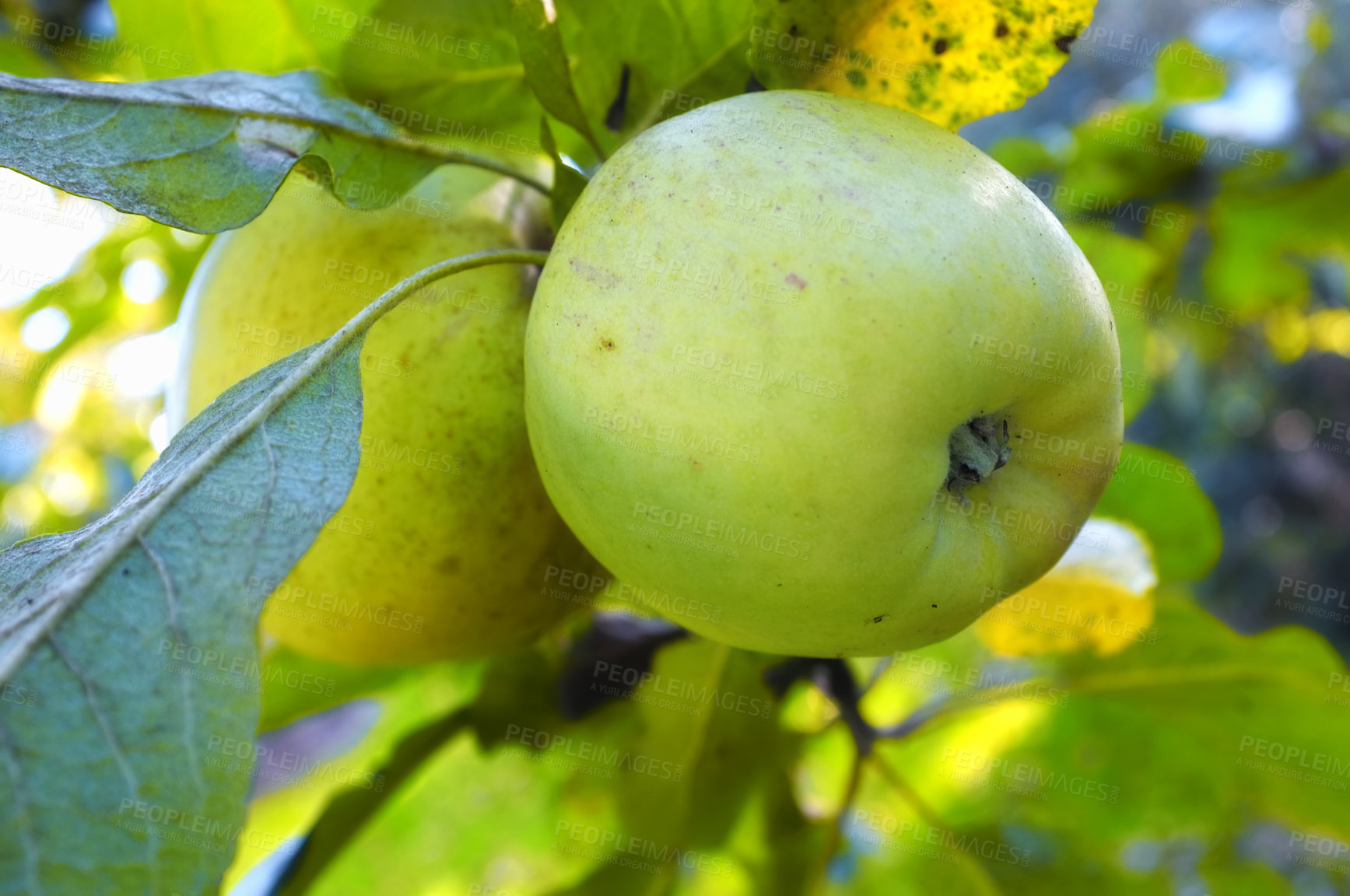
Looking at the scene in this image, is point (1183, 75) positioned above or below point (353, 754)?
above

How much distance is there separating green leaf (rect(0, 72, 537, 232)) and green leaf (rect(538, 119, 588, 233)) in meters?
0.11

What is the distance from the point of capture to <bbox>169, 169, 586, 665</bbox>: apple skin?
32.2 inches

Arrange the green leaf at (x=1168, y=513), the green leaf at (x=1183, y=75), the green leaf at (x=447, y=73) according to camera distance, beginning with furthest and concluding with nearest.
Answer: the green leaf at (x=1183, y=75) → the green leaf at (x=1168, y=513) → the green leaf at (x=447, y=73)

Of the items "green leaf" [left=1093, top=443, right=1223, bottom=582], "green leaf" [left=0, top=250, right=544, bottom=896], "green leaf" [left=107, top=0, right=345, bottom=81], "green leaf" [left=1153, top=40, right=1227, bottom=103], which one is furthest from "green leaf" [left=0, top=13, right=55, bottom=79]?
"green leaf" [left=1153, top=40, right=1227, bottom=103]

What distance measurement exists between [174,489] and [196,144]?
0.29 metres

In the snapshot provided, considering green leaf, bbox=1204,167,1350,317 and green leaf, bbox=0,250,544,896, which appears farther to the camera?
green leaf, bbox=1204,167,1350,317

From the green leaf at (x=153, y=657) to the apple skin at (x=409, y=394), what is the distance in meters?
0.18

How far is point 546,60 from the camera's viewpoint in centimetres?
77

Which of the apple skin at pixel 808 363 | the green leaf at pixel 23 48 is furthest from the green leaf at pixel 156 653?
the green leaf at pixel 23 48

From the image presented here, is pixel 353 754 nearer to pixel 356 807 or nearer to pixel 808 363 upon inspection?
pixel 356 807

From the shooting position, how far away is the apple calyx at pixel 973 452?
0.64 meters

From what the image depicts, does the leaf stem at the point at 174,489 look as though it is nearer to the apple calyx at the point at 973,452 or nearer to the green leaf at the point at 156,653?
the green leaf at the point at 156,653

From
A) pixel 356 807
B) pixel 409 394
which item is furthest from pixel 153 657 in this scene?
pixel 356 807

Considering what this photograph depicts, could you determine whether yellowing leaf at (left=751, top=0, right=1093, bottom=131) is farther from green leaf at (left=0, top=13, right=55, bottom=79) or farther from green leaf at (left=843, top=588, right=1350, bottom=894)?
green leaf at (left=0, top=13, right=55, bottom=79)
